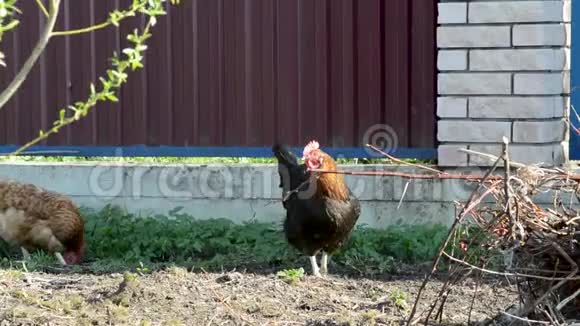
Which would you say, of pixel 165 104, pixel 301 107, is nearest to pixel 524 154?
pixel 301 107

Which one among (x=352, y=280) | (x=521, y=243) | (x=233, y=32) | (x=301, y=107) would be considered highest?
(x=233, y=32)

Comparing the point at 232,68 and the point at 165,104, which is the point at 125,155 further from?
the point at 232,68

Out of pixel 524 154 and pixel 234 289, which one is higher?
pixel 524 154

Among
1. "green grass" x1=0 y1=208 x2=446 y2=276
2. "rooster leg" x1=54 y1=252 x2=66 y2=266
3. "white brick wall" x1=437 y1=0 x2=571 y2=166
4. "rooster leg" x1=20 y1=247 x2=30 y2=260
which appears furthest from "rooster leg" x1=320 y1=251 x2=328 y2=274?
"rooster leg" x1=20 y1=247 x2=30 y2=260

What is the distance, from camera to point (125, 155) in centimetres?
805

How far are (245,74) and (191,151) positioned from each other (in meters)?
0.80

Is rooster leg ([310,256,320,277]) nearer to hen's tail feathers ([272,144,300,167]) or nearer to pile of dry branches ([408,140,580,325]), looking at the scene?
hen's tail feathers ([272,144,300,167])

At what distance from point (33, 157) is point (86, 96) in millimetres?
842

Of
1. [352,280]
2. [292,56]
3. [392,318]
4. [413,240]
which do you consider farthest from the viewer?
[292,56]

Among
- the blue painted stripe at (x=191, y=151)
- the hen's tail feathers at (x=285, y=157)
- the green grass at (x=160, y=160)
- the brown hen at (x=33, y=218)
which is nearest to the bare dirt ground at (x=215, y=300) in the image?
the hen's tail feathers at (x=285, y=157)

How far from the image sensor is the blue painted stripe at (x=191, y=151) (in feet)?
24.4

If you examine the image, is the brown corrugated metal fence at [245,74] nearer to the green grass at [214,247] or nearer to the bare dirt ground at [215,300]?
the green grass at [214,247]

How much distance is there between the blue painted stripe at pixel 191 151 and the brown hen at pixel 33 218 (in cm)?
93

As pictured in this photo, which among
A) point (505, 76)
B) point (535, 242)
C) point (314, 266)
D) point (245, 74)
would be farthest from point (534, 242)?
point (245, 74)
